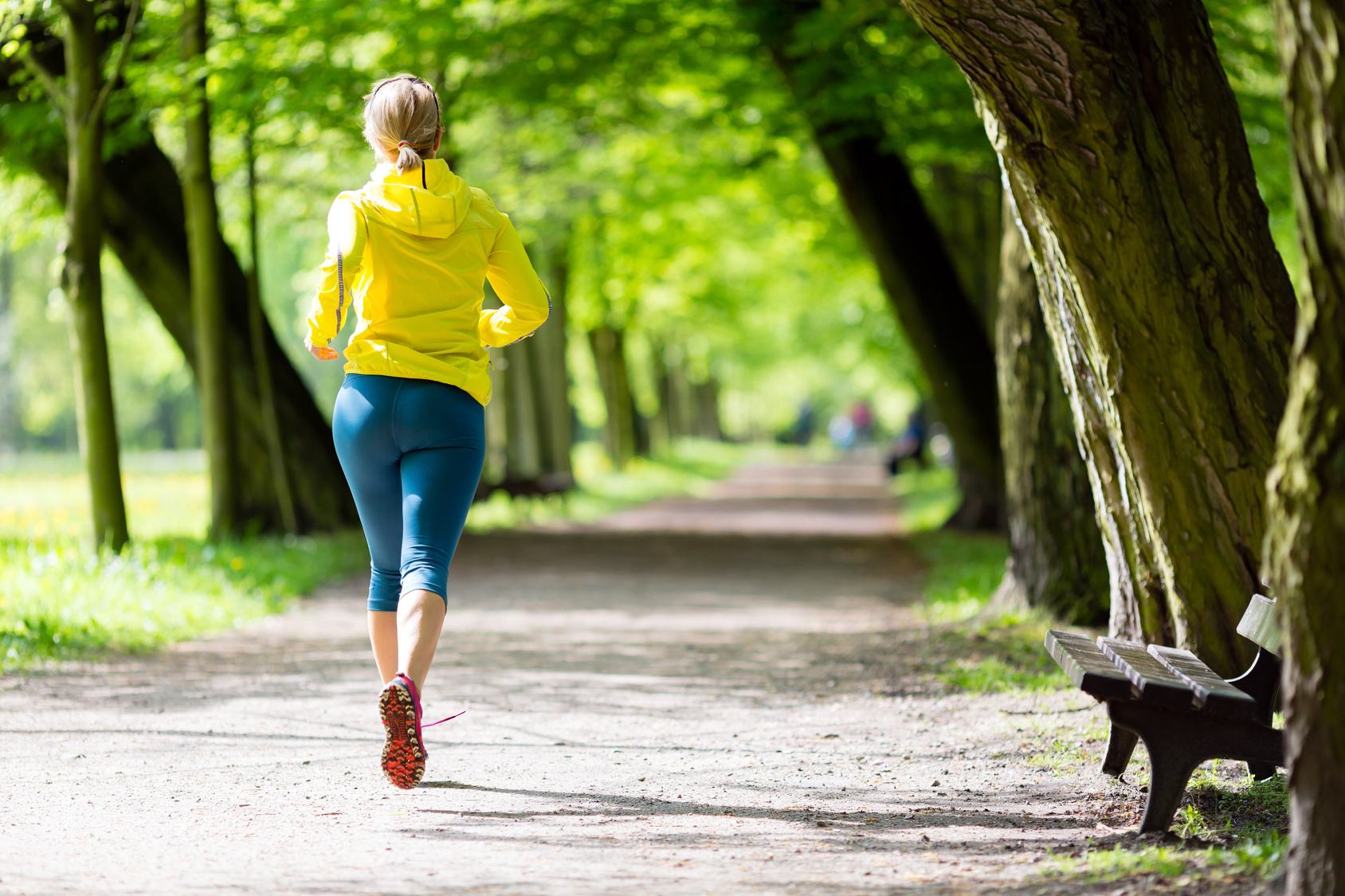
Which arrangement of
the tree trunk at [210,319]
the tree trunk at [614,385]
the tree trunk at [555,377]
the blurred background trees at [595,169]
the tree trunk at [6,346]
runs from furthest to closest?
the tree trunk at [6,346] → the tree trunk at [614,385] → the tree trunk at [555,377] → the tree trunk at [210,319] → the blurred background trees at [595,169]

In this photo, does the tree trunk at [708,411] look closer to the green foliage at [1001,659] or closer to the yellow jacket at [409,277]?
the green foliage at [1001,659]

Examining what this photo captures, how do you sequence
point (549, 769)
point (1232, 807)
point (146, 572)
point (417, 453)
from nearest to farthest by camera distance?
1. point (1232, 807)
2. point (417, 453)
3. point (549, 769)
4. point (146, 572)

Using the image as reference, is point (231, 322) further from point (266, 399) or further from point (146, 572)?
point (146, 572)

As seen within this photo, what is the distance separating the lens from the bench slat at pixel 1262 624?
368 cm

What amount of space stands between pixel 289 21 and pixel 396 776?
7387 mm

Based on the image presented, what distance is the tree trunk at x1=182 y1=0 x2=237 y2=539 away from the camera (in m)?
10.2

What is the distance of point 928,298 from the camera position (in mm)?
12836

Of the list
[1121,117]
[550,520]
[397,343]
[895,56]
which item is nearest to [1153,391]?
[1121,117]

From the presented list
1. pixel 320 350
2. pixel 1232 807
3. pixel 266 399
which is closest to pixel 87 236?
pixel 266 399

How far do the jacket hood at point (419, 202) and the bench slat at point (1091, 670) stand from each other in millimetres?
2183

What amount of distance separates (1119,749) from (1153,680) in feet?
2.93

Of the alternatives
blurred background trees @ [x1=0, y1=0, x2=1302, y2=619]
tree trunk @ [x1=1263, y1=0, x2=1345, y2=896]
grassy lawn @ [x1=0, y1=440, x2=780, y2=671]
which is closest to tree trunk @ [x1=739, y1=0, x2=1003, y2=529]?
blurred background trees @ [x1=0, y1=0, x2=1302, y2=619]

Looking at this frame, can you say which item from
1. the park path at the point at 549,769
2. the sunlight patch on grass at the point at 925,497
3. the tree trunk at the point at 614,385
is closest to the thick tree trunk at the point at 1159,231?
the park path at the point at 549,769

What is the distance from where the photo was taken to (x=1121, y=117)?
14.1 ft
